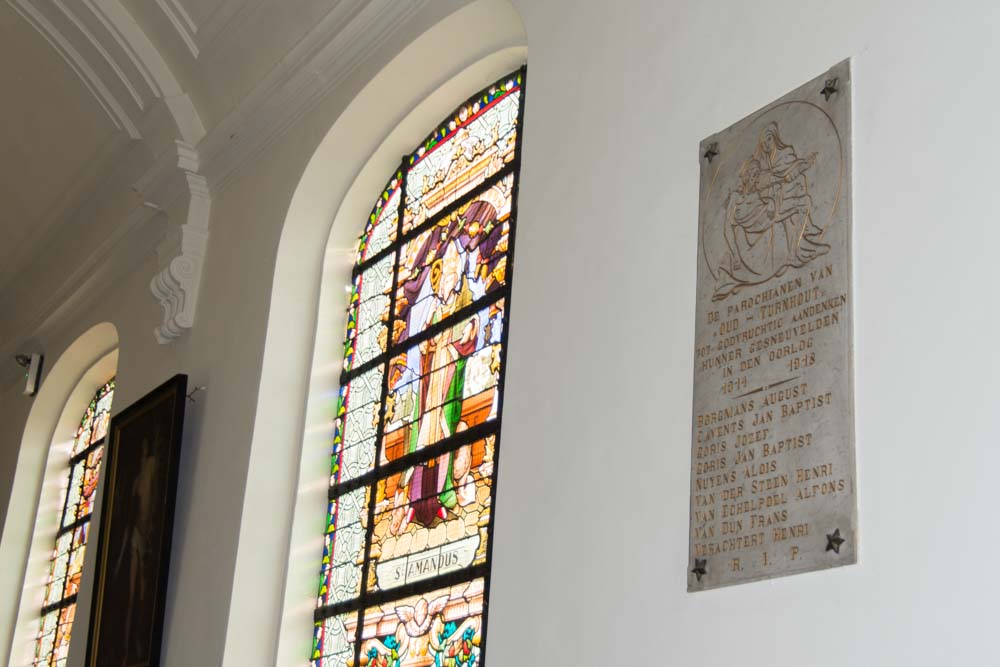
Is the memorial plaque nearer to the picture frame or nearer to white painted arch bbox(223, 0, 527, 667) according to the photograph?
white painted arch bbox(223, 0, 527, 667)

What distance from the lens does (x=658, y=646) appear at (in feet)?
13.1

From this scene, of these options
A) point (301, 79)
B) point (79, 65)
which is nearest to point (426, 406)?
point (301, 79)

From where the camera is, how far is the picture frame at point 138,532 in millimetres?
7852

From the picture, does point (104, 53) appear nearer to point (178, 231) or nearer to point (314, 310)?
point (178, 231)

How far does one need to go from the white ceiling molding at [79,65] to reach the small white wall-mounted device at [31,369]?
2991mm

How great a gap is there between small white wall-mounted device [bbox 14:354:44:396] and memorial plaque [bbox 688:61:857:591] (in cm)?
906

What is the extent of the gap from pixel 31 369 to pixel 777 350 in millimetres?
9669

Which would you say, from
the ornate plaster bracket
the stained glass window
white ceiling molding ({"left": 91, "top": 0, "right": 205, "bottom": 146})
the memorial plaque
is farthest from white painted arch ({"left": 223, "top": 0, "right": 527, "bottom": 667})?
the stained glass window

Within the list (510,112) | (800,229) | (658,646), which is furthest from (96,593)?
(800,229)

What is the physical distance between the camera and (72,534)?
11.3m

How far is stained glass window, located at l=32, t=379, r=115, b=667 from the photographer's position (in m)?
10.9

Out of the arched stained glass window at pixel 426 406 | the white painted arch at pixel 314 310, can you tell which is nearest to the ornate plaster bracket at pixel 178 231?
the white painted arch at pixel 314 310

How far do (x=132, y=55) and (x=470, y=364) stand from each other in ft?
14.0

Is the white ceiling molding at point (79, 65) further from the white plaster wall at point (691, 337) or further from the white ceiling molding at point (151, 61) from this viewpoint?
the white plaster wall at point (691, 337)
